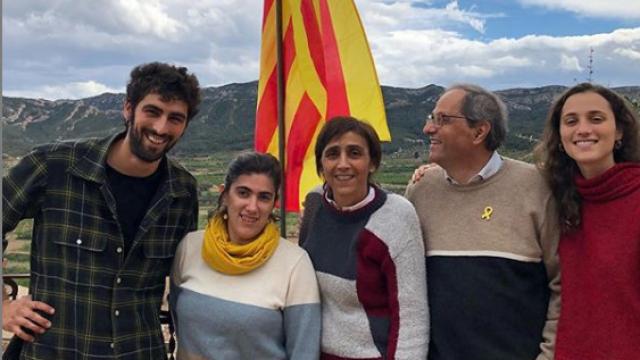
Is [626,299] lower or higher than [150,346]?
higher

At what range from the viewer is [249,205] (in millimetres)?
2883

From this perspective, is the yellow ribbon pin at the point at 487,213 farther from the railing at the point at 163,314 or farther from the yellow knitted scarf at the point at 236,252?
the railing at the point at 163,314

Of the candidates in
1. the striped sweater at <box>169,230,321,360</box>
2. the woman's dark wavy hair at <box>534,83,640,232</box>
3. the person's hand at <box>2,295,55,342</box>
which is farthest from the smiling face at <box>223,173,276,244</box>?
the woman's dark wavy hair at <box>534,83,640,232</box>

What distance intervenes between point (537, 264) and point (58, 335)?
82.4 inches

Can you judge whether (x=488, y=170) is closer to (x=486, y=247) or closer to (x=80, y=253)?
(x=486, y=247)

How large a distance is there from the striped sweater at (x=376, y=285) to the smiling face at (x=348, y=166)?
0.08 meters

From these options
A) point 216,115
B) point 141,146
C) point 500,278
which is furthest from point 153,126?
point 216,115

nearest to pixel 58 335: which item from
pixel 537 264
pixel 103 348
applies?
pixel 103 348

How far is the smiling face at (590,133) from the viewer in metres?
2.57

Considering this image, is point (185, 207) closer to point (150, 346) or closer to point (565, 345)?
point (150, 346)

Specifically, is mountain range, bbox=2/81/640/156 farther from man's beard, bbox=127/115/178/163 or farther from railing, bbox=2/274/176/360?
man's beard, bbox=127/115/178/163

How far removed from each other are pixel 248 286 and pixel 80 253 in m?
0.76

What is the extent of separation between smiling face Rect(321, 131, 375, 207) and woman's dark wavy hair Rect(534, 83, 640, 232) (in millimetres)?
761

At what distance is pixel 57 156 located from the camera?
9.75ft
